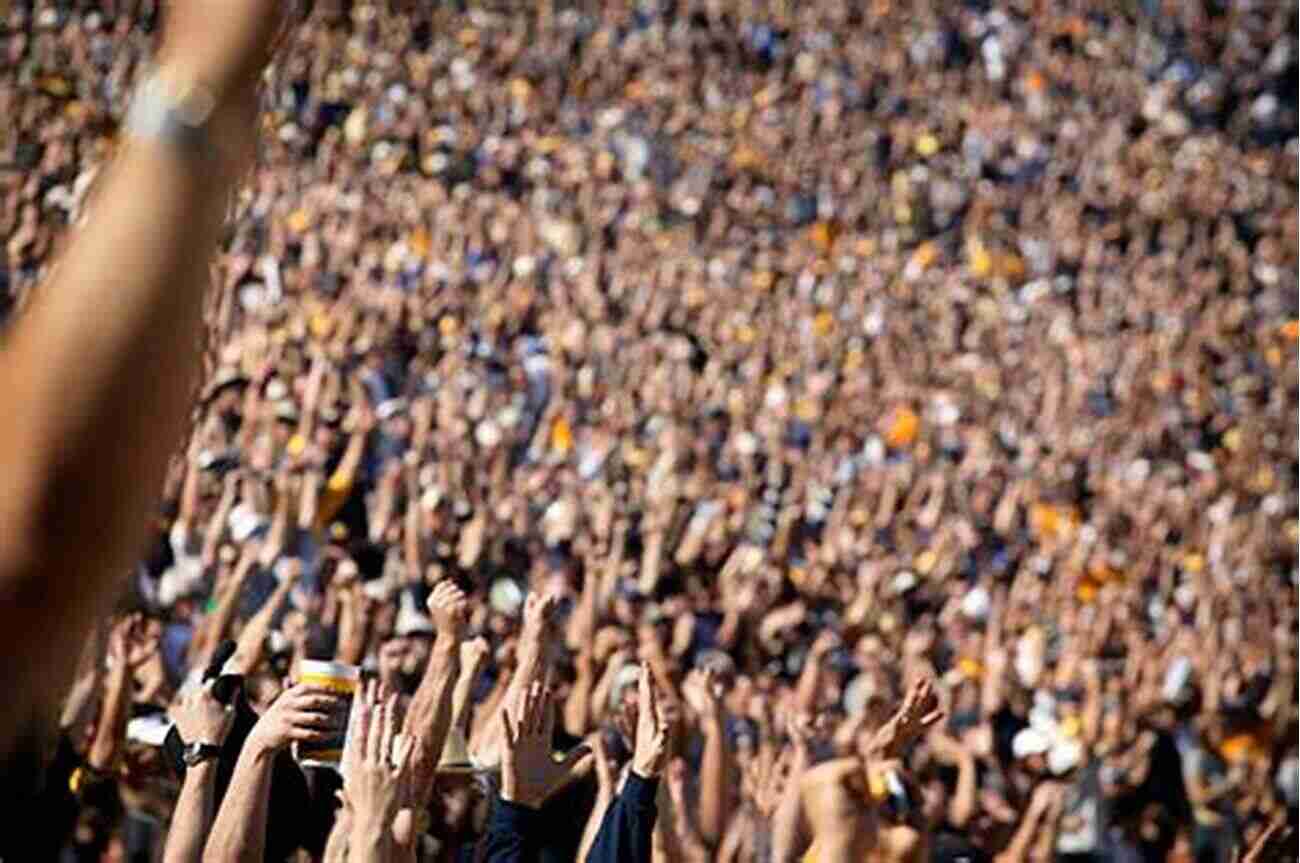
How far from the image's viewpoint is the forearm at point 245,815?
124 inches

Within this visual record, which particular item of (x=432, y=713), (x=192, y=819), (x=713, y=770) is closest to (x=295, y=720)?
(x=192, y=819)

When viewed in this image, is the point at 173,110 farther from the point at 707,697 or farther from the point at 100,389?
the point at 707,697

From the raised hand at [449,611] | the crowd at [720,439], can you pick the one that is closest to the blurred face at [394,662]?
the crowd at [720,439]

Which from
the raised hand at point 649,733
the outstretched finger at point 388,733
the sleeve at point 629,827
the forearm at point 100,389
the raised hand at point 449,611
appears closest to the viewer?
the forearm at point 100,389

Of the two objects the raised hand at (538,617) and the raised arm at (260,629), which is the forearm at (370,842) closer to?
the raised hand at (538,617)

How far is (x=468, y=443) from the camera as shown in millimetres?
12109

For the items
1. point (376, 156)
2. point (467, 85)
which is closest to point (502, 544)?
point (376, 156)

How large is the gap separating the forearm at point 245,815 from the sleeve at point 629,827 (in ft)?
Answer: 1.76

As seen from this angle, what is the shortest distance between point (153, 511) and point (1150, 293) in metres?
19.7

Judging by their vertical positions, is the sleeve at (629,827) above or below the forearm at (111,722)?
below

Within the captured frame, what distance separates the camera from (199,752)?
3461 millimetres

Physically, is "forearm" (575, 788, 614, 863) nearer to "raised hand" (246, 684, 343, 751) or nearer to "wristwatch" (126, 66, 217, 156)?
"raised hand" (246, 684, 343, 751)

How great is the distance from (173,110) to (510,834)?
274cm

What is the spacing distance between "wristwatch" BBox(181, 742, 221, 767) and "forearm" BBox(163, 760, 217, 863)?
0.05 feet
